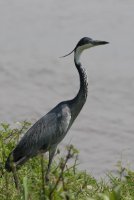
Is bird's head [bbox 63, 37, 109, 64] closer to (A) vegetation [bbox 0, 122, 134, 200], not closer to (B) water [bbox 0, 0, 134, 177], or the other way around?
(A) vegetation [bbox 0, 122, 134, 200]

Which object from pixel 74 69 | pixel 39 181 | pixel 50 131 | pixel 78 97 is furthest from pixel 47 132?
pixel 74 69

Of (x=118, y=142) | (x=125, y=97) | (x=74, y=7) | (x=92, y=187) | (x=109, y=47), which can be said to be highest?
(x=74, y=7)

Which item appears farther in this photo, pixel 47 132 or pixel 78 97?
pixel 78 97

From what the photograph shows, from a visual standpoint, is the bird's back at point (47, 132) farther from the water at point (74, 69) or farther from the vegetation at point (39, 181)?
the water at point (74, 69)

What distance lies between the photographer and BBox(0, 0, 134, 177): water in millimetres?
9711

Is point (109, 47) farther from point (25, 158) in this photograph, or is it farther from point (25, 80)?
point (25, 158)

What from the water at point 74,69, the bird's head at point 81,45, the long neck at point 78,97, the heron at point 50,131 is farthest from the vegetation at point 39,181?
the water at point 74,69

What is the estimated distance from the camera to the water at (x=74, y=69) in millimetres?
9711

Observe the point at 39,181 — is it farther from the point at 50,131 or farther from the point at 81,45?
the point at 81,45

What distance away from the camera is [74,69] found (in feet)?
37.7

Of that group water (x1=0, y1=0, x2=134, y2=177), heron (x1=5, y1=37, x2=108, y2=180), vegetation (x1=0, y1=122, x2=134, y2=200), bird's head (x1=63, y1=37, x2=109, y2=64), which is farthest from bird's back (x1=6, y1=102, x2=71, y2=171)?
water (x1=0, y1=0, x2=134, y2=177)

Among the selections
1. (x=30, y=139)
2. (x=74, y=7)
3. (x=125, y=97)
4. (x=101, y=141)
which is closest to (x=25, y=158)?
(x=30, y=139)

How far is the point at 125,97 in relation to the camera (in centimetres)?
1070

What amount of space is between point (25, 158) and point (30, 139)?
0.16 metres
